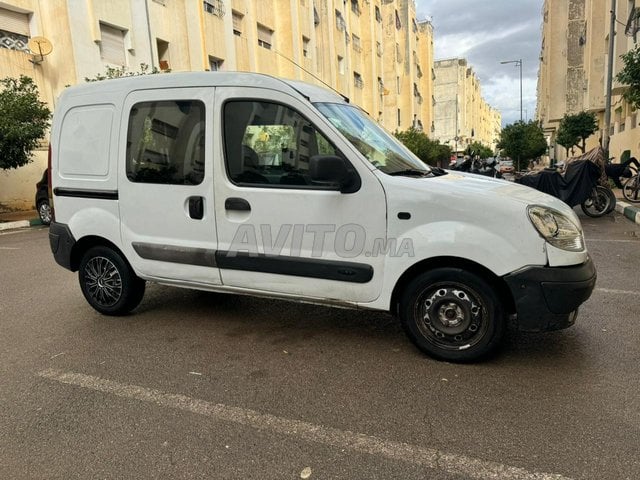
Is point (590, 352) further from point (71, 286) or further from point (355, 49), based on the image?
point (355, 49)

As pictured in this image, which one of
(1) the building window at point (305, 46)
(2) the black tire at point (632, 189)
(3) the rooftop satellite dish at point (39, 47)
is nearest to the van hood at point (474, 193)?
(2) the black tire at point (632, 189)

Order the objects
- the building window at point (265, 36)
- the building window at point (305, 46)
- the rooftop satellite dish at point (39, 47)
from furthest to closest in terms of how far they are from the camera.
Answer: the building window at point (305, 46), the building window at point (265, 36), the rooftop satellite dish at point (39, 47)

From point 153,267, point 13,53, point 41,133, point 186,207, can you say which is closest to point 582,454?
point 186,207

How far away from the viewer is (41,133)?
526 inches

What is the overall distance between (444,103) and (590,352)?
93495 millimetres

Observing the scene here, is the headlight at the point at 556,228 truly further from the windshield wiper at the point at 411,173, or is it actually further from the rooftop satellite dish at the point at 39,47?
the rooftop satellite dish at the point at 39,47

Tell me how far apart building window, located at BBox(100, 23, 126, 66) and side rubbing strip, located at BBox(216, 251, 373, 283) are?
16.7m

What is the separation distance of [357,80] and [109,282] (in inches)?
1609

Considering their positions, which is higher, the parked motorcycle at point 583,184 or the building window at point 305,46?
the building window at point 305,46

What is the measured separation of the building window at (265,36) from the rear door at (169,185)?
25153 mm

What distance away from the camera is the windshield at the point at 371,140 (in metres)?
3.77

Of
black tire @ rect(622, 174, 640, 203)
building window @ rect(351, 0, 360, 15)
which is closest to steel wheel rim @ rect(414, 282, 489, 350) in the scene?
black tire @ rect(622, 174, 640, 203)

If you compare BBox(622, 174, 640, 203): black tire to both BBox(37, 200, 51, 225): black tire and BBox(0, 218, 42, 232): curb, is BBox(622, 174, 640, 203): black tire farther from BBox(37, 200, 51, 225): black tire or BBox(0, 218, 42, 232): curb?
BBox(0, 218, 42, 232): curb

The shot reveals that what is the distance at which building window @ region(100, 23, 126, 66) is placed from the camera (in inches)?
706
